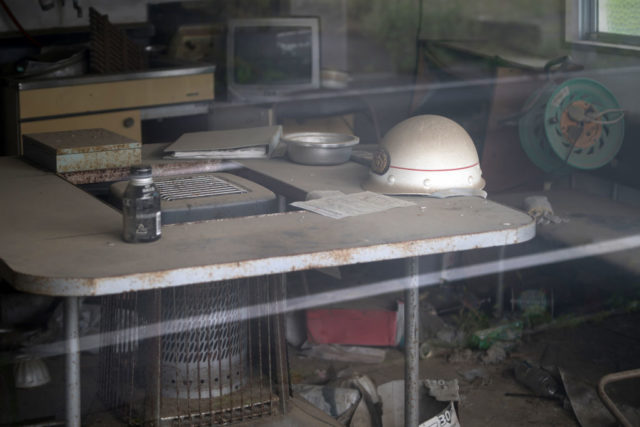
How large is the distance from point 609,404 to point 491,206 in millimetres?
560

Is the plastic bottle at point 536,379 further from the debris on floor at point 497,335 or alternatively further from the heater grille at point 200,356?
the heater grille at point 200,356

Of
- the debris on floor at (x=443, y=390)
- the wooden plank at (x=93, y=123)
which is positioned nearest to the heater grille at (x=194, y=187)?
the debris on floor at (x=443, y=390)

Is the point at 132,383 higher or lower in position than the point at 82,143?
lower

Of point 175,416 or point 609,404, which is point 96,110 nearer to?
point 175,416

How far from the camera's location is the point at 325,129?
200 inches

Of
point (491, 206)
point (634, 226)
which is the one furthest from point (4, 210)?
point (634, 226)

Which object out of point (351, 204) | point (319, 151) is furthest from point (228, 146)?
point (351, 204)

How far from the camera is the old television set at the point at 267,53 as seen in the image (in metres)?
4.52

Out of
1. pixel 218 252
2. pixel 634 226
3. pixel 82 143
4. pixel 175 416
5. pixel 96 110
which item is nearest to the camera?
pixel 218 252

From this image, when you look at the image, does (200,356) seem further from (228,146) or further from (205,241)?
(228,146)

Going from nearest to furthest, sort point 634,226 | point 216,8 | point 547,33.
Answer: point 634,226
point 547,33
point 216,8

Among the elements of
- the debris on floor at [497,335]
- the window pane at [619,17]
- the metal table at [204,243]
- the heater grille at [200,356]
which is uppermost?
the window pane at [619,17]

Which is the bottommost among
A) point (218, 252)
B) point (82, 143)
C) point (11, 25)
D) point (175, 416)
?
point (175, 416)

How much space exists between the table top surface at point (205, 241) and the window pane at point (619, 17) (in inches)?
79.8
